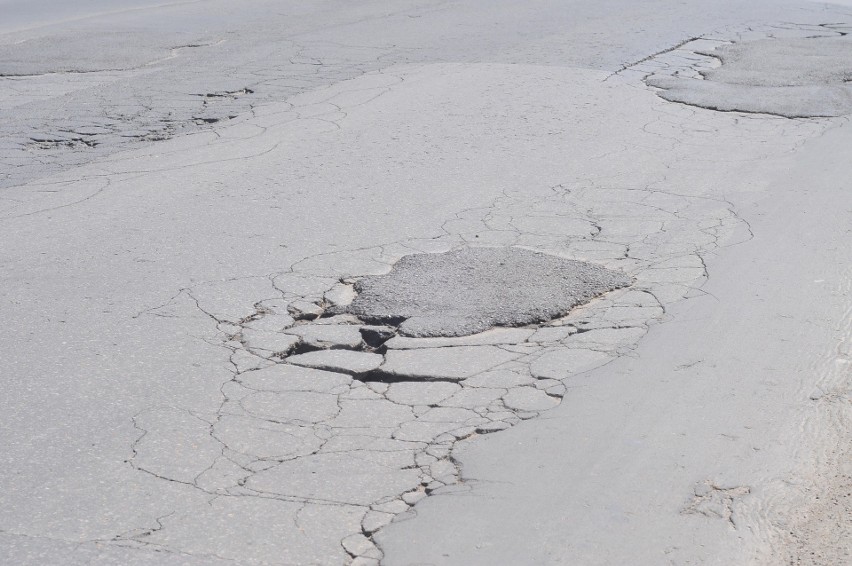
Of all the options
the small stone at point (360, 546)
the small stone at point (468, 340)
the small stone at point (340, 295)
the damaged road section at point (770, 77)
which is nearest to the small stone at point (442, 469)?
the small stone at point (360, 546)

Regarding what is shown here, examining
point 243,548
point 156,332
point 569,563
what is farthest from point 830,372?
point 156,332

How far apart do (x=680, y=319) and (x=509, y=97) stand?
579 centimetres

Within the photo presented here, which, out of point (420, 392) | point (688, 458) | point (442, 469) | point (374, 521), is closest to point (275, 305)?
point (420, 392)

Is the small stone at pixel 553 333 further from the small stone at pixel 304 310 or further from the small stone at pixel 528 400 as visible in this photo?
the small stone at pixel 304 310

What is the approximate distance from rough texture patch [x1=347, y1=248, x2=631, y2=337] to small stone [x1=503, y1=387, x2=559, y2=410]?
2.22 feet

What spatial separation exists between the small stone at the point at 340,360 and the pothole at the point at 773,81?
21.3 feet

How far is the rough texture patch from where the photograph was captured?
16.6 ft

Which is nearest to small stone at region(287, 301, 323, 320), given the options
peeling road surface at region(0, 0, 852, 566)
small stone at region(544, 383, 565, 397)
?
peeling road surface at region(0, 0, 852, 566)

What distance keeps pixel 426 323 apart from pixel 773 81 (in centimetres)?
748

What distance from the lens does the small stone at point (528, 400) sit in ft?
13.8

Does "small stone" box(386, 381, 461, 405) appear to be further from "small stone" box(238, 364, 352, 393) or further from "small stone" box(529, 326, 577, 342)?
"small stone" box(529, 326, 577, 342)

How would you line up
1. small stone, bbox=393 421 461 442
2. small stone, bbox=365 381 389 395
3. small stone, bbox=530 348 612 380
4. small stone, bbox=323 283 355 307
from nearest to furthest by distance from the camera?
small stone, bbox=393 421 461 442 → small stone, bbox=365 381 389 395 → small stone, bbox=530 348 612 380 → small stone, bbox=323 283 355 307

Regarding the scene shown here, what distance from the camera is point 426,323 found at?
16.4 ft

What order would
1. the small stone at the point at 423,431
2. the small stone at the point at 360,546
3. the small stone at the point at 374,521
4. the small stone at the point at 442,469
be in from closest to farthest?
the small stone at the point at 360,546
the small stone at the point at 374,521
the small stone at the point at 442,469
the small stone at the point at 423,431
